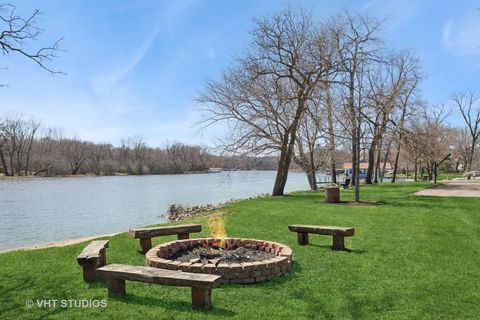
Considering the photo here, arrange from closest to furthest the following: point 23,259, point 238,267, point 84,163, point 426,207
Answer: point 238,267 → point 23,259 → point 426,207 → point 84,163

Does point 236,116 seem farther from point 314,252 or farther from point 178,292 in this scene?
point 178,292

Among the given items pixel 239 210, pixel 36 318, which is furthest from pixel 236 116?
pixel 36 318

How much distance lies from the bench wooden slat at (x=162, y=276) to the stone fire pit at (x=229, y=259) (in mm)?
786

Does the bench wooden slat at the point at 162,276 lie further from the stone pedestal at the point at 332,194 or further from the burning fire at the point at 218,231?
the stone pedestal at the point at 332,194

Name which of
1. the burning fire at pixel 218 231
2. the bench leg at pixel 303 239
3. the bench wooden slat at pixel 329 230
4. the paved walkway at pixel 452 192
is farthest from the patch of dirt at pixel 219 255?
the paved walkway at pixel 452 192

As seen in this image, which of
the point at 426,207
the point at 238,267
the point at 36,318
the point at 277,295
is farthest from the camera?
the point at 426,207

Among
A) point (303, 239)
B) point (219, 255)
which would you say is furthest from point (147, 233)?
point (303, 239)

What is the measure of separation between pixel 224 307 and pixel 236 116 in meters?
15.6

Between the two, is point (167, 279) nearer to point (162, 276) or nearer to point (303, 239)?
point (162, 276)

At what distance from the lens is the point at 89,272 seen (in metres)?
5.57

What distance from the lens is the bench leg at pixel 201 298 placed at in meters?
4.49

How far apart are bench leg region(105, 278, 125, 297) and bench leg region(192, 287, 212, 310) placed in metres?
1.01

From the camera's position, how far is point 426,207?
13414 mm

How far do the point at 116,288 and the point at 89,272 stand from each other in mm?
884
